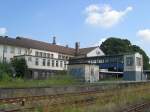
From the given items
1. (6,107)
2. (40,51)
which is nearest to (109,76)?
(40,51)

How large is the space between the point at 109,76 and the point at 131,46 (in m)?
33.4

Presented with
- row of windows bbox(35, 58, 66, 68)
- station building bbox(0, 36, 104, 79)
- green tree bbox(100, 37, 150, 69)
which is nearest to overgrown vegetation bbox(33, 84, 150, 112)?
station building bbox(0, 36, 104, 79)

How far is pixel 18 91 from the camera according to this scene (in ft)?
79.6

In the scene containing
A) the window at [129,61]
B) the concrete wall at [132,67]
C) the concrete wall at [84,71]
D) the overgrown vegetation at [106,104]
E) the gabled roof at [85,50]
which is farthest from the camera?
the gabled roof at [85,50]

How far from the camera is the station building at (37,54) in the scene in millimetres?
68062

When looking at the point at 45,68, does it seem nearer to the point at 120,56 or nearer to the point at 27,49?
the point at 27,49

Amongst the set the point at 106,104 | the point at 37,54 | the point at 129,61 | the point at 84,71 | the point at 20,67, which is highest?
the point at 37,54

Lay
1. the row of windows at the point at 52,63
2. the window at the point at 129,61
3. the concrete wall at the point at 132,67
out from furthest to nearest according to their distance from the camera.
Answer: the row of windows at the point at 52,63
the window at the point at 129,61
the concrete wall at the point at 132,67

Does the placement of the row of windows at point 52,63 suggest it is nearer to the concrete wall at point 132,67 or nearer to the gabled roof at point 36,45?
the gabled roof at point 36,45

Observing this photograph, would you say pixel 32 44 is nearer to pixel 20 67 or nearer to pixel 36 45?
pixel 36 45

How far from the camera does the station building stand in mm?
68062

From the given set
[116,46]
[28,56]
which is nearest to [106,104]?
[28,56]

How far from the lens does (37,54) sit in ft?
267

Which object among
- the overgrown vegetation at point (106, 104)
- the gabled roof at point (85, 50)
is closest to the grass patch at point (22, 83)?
the overgrown vegetation at point (106, 104)
